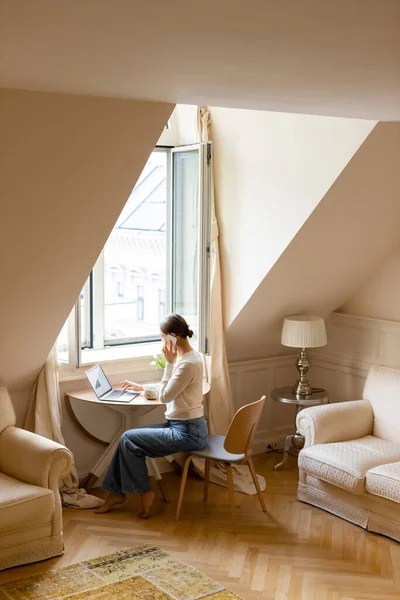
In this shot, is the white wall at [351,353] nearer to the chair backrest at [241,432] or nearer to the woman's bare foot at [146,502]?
the chair backrest at [241,432]

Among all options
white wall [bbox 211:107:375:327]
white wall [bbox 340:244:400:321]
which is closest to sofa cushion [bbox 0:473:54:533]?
white wall [bbox 211:107:375:327]

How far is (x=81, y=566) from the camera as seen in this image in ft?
13.5

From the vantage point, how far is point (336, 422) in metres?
5.16

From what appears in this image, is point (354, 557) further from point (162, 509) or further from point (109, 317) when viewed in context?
point (109, 317)

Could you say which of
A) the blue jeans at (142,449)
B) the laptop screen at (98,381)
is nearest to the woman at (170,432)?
the blue jeans at (142,449)

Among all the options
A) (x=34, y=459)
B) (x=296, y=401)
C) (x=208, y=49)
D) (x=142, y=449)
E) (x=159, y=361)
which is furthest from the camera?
(x=296, y=401)

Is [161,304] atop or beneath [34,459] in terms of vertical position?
atop

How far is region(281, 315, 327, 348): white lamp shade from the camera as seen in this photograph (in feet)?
18.3

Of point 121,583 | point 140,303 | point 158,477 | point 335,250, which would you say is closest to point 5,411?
point 158,477

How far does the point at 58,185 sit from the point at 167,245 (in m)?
2.24

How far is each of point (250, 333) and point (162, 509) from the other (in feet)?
5.02

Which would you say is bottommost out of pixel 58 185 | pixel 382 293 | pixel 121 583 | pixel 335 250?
pixel 121 583

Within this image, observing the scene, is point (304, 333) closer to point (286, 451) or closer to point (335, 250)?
point (335, 250)

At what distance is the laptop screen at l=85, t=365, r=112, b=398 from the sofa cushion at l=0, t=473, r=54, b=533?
0.92 meters
